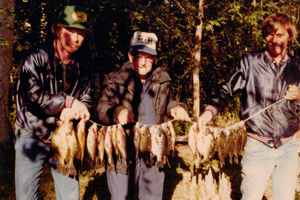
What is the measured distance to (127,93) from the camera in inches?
112

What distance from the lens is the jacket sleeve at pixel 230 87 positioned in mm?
2889

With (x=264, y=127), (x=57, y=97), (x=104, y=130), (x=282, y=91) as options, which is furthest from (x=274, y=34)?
(x=57, y=97)

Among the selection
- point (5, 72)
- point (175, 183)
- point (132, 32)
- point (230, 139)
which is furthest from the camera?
point (132, 32)

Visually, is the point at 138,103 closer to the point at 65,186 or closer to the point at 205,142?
the point at 205,142

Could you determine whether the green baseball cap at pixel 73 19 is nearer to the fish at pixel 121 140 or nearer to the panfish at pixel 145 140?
the fish at pixel 121 140

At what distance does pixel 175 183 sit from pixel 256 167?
2942mm

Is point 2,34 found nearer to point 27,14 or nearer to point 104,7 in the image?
point 27,14

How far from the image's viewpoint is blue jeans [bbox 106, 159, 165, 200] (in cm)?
280

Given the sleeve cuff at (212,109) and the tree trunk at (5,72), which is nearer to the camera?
the sleeve cuff at (212,109)

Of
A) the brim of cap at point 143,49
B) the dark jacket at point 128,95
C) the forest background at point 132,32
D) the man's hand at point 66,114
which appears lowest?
the man's hand at point 66,114

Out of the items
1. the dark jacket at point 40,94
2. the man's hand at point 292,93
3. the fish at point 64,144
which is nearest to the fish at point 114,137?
the fish at point 64,144

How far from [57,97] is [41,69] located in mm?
367

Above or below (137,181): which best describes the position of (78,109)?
above

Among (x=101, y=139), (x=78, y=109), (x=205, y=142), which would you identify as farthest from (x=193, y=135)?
(x=78, y=109)
